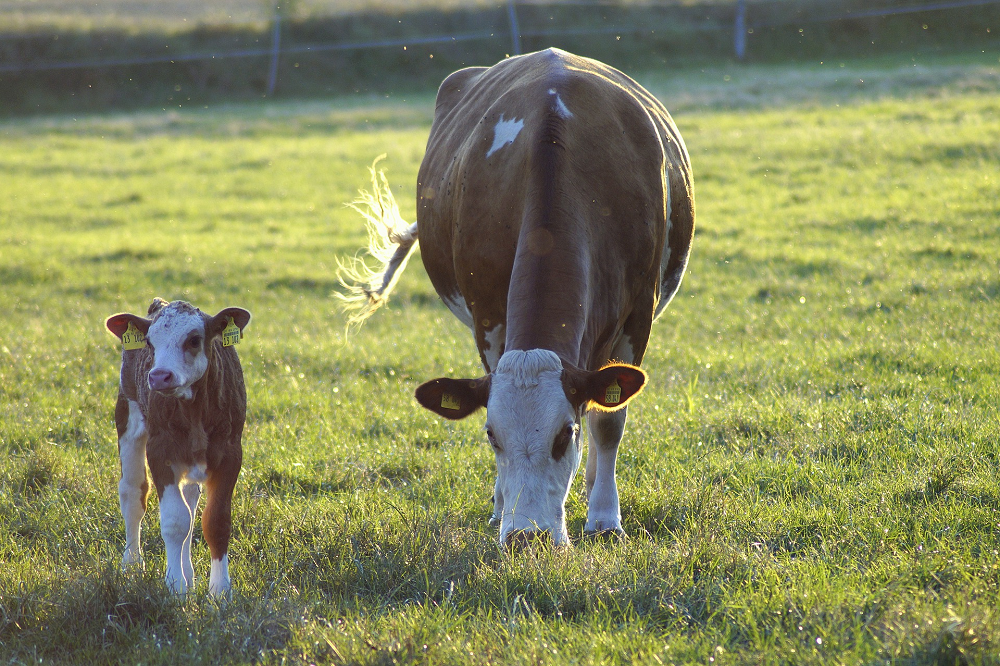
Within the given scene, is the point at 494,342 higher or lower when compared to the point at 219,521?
higher

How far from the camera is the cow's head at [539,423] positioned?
11.8 ft

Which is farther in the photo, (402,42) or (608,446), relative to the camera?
(402,42)

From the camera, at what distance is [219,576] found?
146 inches

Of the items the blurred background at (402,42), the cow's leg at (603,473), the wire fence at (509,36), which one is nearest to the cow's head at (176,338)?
the cow's leg at (603,473)

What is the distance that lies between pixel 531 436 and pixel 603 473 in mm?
1147

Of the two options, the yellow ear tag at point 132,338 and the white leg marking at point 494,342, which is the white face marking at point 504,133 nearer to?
the white leg marking at point 494,342

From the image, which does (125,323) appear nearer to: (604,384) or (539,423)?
(539,423)

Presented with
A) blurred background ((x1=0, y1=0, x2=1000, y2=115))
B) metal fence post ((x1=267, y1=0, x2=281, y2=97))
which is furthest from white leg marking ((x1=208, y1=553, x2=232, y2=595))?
metal fence post ((x1=267, y1=0, x2=281, y2=97))

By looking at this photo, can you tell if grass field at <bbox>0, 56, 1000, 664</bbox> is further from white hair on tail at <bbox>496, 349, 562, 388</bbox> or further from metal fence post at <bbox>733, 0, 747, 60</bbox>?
metal fence post at <bbox>733, 0, 747, 60</bbox>

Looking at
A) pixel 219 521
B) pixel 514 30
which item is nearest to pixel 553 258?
pixel 219 521

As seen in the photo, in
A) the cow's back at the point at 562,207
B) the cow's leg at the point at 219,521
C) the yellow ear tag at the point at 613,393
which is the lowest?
the cow's leg at the point at 219,521

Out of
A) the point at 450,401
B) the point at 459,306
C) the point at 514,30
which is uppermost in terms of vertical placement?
the point at 514,30

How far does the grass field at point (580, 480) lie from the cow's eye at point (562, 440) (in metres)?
0.38

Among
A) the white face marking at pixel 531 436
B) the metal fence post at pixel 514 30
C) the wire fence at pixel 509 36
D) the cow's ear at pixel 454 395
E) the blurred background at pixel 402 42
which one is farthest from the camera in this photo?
the metal fence post at pixel 514 30
